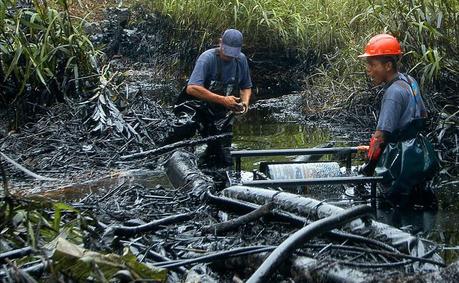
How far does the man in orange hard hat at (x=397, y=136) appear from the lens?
5.49 metres

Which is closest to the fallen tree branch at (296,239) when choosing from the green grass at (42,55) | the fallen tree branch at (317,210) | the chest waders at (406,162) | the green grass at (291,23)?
the fallen tree branch at (317,210)

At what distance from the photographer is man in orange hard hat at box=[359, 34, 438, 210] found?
5.49 m

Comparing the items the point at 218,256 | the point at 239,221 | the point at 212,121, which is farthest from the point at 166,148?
the point at 218,256

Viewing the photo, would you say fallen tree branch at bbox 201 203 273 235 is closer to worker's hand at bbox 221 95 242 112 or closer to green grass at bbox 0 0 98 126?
worker's hand at bbox 221 95 242 112

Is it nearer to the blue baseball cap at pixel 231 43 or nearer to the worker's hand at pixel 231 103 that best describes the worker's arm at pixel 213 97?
the worker's hand at pixel 231 103

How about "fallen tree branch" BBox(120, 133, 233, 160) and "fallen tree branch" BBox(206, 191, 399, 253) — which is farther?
"fallen tree branch" BBox(120, 133, 233, 160)

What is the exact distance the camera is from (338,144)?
29.6 feet

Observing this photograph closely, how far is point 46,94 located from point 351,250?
571 centimetres

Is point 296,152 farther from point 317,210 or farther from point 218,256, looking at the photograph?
point 218,256

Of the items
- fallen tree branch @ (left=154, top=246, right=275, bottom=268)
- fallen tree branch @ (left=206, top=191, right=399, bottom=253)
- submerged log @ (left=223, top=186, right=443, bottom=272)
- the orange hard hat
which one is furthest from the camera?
the orange hard hat

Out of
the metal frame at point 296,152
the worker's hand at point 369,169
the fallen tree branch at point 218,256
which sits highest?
the fallen tree branch at point 218,256

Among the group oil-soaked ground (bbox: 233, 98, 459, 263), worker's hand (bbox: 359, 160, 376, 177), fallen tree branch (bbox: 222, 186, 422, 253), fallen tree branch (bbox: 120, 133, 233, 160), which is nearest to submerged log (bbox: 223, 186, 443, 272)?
fallen tree branch (bbox: 222, 186, 422, 253)

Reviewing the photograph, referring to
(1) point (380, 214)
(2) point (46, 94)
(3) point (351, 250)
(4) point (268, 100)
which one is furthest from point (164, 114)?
(3) point (351, 250)

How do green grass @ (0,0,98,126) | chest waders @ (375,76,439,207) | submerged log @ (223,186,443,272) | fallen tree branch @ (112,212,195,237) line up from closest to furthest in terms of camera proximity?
submerged log @ (223,186,443,272) < fallen tree branch @ (112,212,195,237) < chest waders @ (375,76,439,207) < green grass @ (0,0,98,126)
